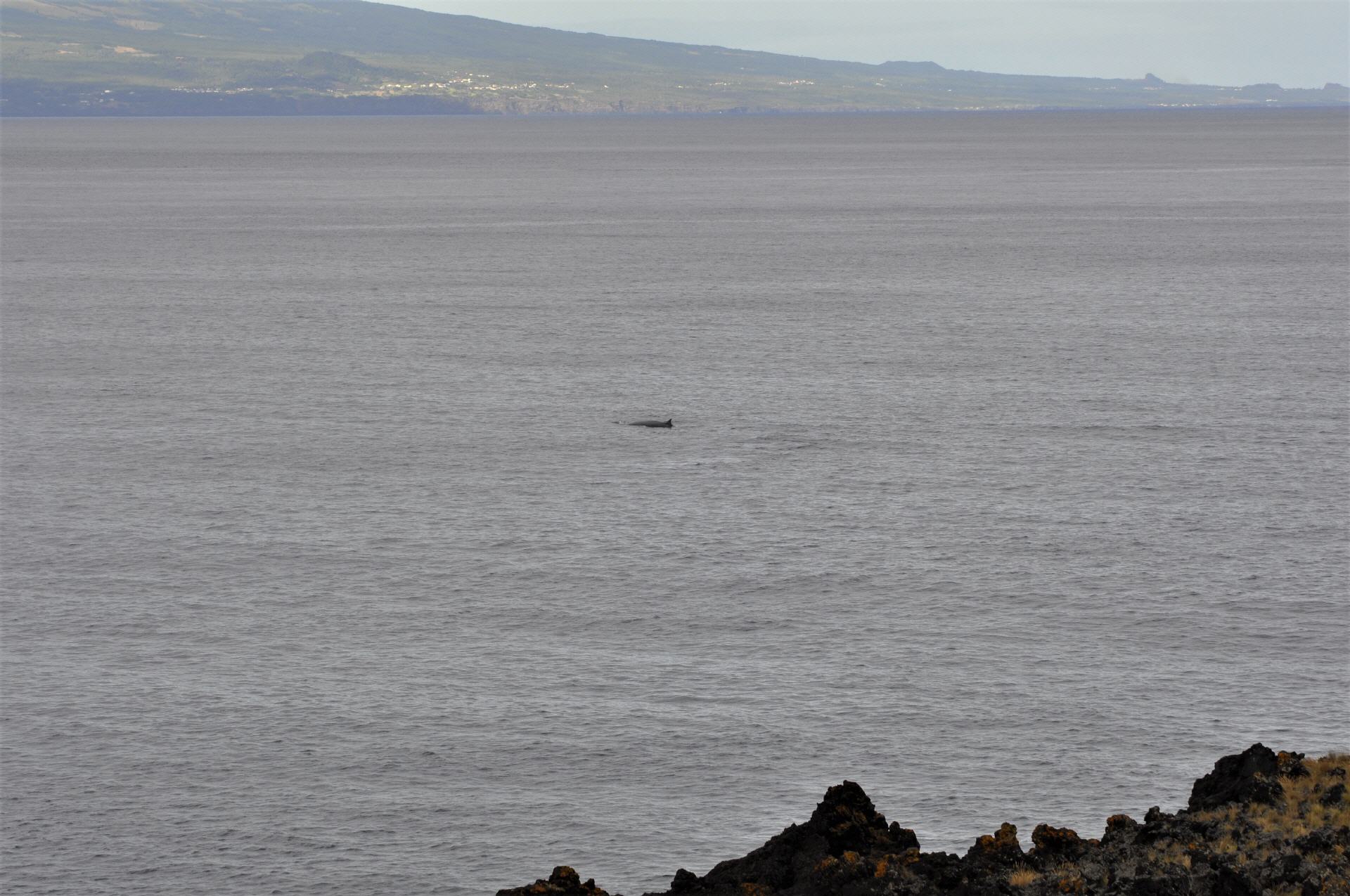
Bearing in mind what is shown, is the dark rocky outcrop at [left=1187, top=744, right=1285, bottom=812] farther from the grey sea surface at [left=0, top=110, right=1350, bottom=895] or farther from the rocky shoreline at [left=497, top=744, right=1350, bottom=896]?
the grey sea surface at [left=0, top=110, right=1350, bottom=895]

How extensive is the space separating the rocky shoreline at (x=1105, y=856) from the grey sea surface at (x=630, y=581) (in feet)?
19.3

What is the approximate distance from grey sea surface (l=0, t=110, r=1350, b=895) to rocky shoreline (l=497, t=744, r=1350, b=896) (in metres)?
5.89

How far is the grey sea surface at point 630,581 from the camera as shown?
37.2 metres

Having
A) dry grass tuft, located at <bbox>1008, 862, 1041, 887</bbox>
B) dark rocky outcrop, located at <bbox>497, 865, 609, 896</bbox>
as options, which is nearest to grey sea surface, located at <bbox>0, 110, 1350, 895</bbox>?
dark rocky outcrop, located at <bbox>497, 865, 609, 896</bbox>

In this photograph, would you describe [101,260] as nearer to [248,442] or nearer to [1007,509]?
[248,442]

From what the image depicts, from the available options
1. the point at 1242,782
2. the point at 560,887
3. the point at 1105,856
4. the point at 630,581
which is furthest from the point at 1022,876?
the point at 630,581

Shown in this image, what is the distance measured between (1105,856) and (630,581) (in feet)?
84.5

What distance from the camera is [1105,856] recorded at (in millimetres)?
28547

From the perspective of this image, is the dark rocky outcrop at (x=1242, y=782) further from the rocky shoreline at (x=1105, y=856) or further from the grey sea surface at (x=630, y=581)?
the grey sea surface at (x=630, y=581)

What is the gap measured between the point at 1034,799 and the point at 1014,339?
64.0 m

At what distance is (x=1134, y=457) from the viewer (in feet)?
221

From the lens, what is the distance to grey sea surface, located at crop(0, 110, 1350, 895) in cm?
3719

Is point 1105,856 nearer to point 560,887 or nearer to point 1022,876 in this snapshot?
point 1022,876

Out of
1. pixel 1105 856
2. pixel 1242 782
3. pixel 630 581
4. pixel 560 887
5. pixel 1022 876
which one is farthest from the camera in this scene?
pixel 630 581
